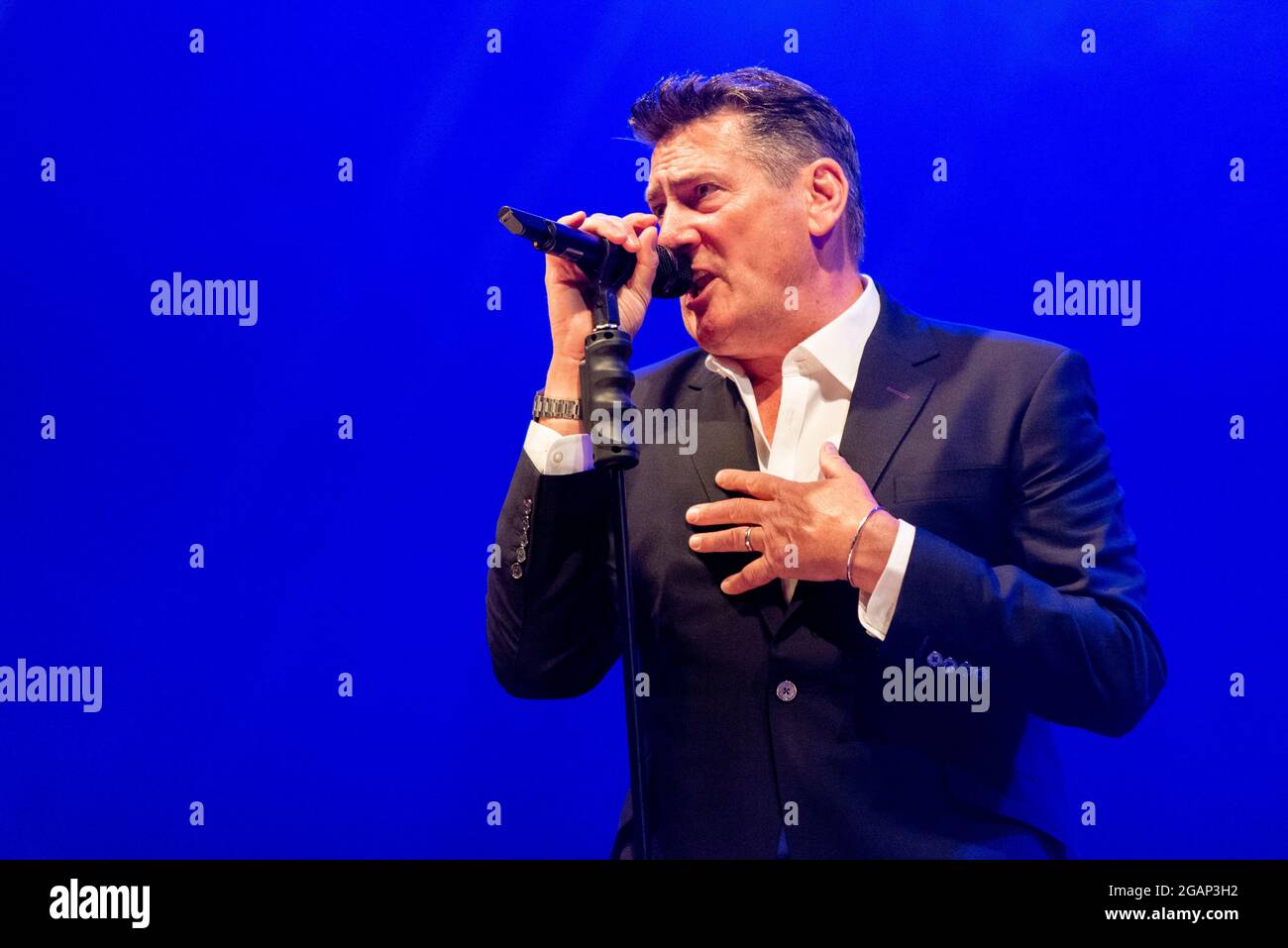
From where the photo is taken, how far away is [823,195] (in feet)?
7.73

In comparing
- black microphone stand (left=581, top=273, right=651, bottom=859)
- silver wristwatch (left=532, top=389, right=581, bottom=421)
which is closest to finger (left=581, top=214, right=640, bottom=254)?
black microphone stand (left=581, top=273, right=651, bottom=859)

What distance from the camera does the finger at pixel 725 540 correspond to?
79.2 inches

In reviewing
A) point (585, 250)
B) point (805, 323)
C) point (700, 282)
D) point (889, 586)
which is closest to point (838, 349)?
point (805, 323)

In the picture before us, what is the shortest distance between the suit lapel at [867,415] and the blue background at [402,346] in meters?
0.39

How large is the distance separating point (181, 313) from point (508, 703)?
1.07m

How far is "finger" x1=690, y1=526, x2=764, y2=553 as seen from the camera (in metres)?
2.01

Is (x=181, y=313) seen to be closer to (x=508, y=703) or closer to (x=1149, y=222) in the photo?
(x=508, y=703)

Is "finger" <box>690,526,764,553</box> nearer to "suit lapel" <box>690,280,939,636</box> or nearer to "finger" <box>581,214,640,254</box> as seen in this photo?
"suit lapel" <box>690,280,939,636</box>

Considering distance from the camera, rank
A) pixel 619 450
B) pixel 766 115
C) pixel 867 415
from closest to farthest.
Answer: pixel 619 450 → pixel 867 415 → pixel 766 115

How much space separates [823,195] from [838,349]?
324mm

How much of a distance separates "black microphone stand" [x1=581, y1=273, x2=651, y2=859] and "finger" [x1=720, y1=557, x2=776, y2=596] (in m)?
0.34

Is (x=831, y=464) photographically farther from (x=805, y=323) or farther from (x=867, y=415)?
(x=805, y=323)

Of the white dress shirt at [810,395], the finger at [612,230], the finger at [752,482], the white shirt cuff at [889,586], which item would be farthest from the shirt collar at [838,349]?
the finger at [612,230]

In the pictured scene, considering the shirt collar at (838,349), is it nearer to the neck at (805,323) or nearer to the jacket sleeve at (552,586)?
the neck at (805,323)
